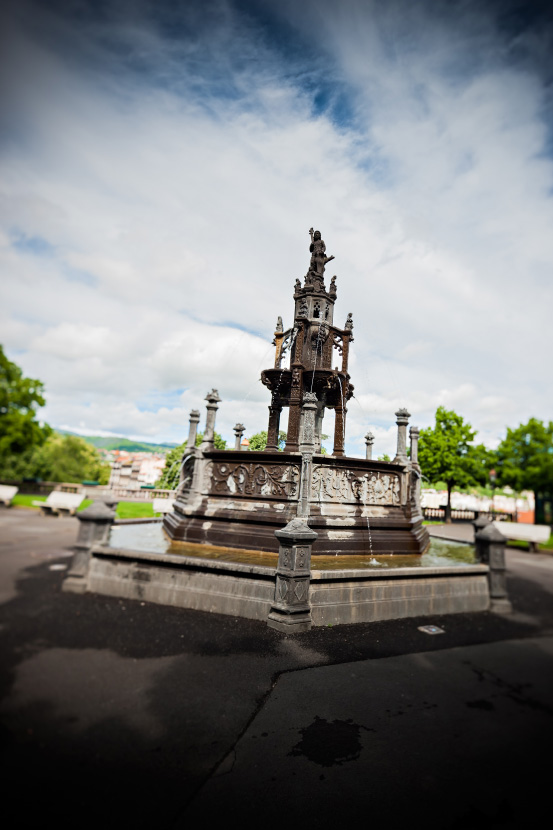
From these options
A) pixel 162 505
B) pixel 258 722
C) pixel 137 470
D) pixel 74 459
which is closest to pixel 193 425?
pixel 162 505

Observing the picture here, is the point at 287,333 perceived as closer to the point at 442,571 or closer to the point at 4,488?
the point at 442,571

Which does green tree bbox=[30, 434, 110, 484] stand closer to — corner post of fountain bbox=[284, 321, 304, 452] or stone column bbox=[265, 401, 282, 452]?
stone column bbox=[265, 401, 282, 452]

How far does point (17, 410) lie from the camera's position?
25.8 m

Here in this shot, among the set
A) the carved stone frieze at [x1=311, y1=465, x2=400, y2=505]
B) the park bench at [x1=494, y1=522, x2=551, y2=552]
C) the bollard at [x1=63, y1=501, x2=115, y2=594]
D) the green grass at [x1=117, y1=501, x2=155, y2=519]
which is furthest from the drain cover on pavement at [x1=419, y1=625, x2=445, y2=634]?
the green grass at [x1=117, y1=501, x2=155, y2=519]

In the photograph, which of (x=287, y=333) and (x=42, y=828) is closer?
A: (x=42, y=828)

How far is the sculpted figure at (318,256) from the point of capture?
13.9 metres

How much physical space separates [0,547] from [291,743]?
9169 mm

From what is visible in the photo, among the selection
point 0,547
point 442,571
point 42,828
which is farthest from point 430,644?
point 0,547

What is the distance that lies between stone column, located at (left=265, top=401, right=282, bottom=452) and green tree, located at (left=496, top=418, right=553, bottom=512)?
2361cm

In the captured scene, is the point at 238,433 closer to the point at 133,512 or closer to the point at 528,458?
the point at 133,512

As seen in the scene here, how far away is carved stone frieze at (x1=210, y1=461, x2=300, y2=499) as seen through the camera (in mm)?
9336

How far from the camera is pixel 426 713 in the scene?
3.79 metres

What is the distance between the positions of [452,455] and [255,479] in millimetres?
27711

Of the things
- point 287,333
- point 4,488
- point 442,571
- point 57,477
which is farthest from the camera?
point 57,477
